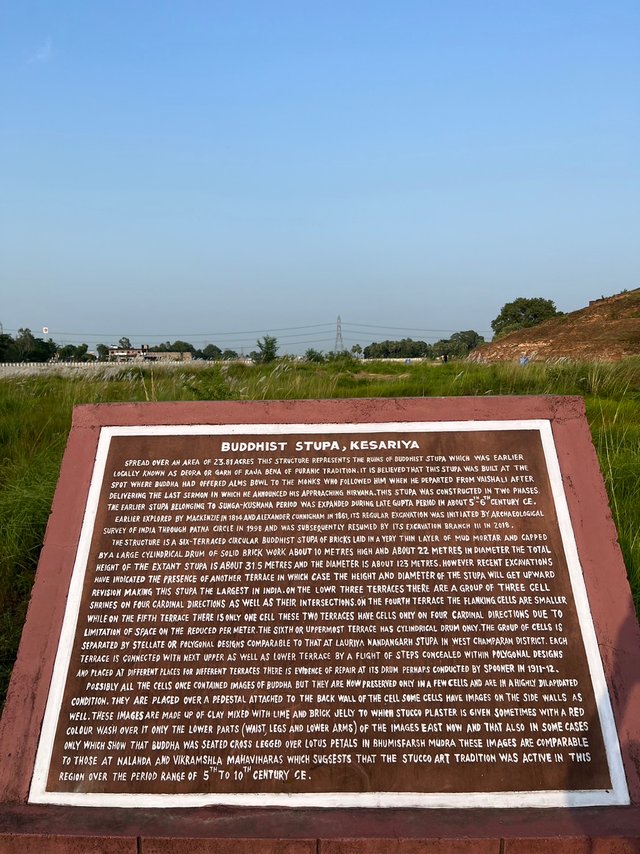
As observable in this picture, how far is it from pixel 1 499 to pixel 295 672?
8.64ft

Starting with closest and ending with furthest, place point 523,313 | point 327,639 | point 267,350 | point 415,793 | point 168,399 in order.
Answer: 1. point 415,793
2. point 327,639
3. point 168,399
4. point 267,350
5. point 523,313

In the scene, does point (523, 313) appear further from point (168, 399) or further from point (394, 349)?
point (168, 399)

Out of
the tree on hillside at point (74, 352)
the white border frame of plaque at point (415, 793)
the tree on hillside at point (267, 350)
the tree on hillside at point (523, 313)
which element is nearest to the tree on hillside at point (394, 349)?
the tree on hillside at point (523, 313)

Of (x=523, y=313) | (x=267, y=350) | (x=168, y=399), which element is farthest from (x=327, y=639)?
(x=523, y=313)

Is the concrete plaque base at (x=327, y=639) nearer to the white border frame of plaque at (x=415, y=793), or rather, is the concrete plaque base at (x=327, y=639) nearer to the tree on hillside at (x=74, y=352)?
the white border frame of plaque at (x=415, y=793)

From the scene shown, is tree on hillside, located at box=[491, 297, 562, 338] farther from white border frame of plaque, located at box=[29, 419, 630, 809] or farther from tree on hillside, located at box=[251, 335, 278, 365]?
white border frame of plaque, located at box=[29, 419, 630, 809]

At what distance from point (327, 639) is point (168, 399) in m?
4.06

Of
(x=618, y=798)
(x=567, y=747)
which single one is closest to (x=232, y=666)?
(x=567, y=747)

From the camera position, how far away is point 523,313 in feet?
185

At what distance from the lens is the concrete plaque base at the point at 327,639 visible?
182cm

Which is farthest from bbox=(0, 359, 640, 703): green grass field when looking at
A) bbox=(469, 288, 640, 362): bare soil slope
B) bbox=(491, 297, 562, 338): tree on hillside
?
bbox=(491, 297, 562, 338): tree on hillside

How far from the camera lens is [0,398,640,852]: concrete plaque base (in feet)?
5.96

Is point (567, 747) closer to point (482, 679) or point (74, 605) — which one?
point (482, 679)

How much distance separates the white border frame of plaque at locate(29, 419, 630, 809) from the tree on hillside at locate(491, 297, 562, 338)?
177ft
